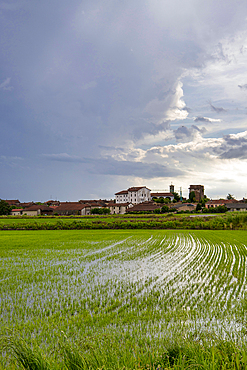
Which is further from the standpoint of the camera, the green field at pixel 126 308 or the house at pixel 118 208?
the house at pixel 118 208

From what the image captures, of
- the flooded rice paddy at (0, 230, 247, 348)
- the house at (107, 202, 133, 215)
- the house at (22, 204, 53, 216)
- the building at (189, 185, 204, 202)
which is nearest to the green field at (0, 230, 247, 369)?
the flooded rice paddy at (0, 230, 247, 348)

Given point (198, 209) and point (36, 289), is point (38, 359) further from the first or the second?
point (198, 209)

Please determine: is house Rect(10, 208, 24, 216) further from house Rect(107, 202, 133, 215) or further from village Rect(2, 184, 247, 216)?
house Rect(107, 202, 133, 215)

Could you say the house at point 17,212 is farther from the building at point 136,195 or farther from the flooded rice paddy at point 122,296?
the flooded rice paddy at point 122,296

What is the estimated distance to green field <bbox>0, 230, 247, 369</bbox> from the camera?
13.9 ft

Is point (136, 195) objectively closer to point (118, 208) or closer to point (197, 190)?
point (118, 208)

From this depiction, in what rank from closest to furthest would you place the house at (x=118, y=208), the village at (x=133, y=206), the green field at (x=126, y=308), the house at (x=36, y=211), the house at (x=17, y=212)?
the green field at (x=126, y=308)
the village at (x=133, y=206)
the house at (x=36, y=211)
the house at (x=17, y=212)
the house at (x=118, y=208)

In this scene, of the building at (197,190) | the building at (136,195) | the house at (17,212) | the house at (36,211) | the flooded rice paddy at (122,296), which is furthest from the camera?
the building at (197,190)

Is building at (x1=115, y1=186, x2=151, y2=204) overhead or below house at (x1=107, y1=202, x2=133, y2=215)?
overhead

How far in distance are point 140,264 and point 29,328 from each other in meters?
8.25

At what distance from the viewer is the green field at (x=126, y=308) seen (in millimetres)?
4242

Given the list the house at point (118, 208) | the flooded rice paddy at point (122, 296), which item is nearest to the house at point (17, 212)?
the house at point (118, 208)

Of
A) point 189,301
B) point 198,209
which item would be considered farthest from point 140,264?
point 198,209

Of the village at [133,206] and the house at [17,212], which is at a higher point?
the village at [133,206]
